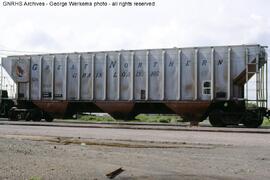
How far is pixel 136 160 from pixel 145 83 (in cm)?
1522

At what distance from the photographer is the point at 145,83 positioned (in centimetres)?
2520

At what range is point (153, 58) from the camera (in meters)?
25.1

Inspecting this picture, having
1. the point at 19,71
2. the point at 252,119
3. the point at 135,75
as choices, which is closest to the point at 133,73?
the point at 135,75

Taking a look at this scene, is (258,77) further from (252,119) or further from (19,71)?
(19,71)

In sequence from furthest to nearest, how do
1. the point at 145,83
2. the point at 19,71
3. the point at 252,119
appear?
the point at 19,71 < the point at 145,83 < the point at 252,119

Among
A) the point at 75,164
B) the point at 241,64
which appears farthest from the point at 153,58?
the point at 75,164

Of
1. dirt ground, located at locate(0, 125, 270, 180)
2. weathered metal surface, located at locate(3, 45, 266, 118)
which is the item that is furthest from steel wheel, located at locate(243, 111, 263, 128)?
dirt ground, located at locate(0, 125, 270, 180)

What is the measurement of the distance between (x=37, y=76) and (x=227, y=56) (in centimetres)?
1180

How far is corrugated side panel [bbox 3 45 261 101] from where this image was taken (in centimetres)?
2356

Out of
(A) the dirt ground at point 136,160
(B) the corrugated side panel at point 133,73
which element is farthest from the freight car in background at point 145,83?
(A) the dirt ground at point 136,160

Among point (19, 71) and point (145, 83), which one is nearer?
point (145, 83)

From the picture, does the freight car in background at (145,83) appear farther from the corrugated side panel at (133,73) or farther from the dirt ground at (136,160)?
the dirt ground at (136,160)

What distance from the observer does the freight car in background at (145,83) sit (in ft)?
75.7

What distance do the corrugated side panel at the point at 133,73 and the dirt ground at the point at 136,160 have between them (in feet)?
31.8
